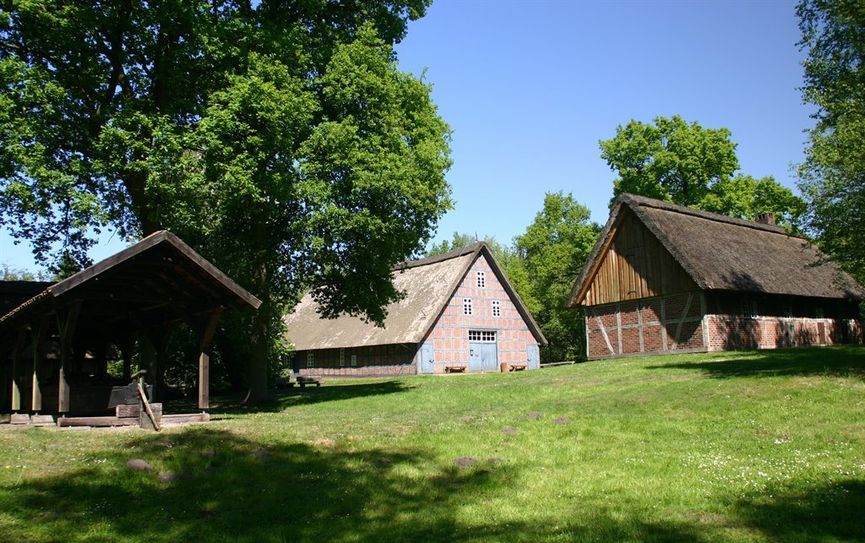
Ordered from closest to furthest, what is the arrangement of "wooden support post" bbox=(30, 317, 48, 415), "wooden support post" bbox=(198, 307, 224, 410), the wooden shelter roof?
the wooden shelter roof
"wooden support post" bbox=(30, 317, 48, 415)
"wooden support post" bbox=(198, 307, 224, 410)

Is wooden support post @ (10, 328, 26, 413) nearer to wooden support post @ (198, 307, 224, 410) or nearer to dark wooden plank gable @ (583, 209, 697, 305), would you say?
wooden support post @ (198, 307, 224, 410)

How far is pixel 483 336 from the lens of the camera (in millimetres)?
44250

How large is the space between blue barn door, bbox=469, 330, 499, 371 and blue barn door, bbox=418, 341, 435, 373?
3.22 m

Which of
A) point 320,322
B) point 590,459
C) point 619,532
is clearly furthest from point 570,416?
point 320,322

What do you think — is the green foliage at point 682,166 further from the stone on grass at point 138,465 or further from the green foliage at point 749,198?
the stone on grass at point 138,465

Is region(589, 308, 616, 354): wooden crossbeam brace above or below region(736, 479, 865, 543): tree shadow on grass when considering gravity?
above

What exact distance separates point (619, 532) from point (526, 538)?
1.04 meters

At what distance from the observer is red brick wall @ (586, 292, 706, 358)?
102ft

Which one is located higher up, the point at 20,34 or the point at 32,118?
the point at 20,34

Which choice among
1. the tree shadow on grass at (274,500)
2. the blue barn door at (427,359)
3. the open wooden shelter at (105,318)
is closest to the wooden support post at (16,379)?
the open wooden shelter at (105,318)

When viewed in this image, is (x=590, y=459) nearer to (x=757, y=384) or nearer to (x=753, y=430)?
(x=753, y=430)

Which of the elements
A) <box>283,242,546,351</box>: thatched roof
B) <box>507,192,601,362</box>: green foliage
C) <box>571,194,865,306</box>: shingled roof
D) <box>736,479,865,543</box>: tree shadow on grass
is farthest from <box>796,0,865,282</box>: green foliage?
<box>507,192,601,362</box>: green foliage

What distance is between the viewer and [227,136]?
66.4 feet

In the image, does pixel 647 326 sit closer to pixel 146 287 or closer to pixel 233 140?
pixel 233 140
